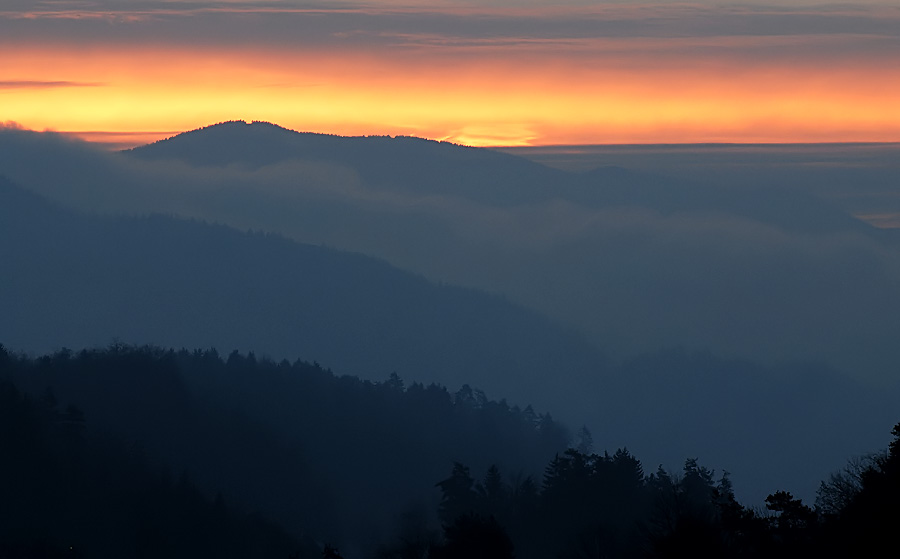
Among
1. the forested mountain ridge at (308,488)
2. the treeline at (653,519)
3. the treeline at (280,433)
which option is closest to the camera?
the treeline at (653,519)

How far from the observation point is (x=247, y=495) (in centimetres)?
11231

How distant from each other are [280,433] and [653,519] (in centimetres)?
8715

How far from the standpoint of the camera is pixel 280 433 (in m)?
138

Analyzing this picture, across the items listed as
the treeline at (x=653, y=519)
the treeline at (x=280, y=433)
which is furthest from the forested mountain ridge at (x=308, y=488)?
the treeline at (x=280, y=433)

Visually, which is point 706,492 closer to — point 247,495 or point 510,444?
point 247,495

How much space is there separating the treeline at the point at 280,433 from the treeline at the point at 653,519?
22.3 m

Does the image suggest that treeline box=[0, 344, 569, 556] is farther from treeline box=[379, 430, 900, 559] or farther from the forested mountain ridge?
treeline box=[379, 430, 900, 559]

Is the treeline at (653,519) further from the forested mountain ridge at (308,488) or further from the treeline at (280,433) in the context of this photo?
the treeline at (280,433)

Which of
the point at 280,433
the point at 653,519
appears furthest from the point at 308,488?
the point at 653,519

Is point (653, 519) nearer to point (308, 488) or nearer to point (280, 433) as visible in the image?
point (308, 488)

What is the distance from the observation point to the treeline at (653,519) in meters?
37.3

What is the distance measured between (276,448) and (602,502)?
47020mm

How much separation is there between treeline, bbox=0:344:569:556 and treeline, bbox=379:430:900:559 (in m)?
22.3

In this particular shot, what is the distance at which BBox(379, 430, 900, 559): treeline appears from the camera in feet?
123
